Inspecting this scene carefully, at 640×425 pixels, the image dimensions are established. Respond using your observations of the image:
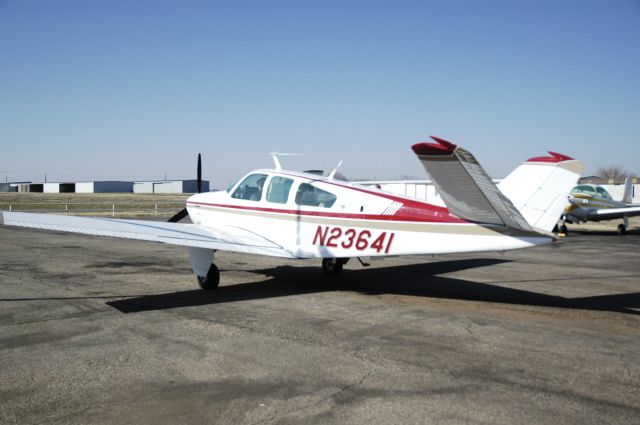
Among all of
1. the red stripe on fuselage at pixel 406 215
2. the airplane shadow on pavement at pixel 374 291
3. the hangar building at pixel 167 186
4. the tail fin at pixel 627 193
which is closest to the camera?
the red stripe on fuselage at pixel 406 215

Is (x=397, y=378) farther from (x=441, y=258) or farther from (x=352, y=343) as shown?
(x=441, y=258)

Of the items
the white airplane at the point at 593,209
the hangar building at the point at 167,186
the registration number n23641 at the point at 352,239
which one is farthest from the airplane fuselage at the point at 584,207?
the hangar building at the point at 167,186

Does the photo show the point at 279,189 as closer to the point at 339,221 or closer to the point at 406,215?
the point at 339,221

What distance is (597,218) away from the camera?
2728 cm

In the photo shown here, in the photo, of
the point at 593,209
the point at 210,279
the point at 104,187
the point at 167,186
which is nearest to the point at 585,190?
the point at 593,209

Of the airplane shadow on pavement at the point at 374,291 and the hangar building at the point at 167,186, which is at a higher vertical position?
the hangar building at the point at 167,186

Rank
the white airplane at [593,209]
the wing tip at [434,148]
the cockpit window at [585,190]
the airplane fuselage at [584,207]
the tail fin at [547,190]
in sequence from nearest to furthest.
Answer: the wing tip at [434,148], the tail fin at [547,190], the white airplane at [593,209], the airplane fuselage at [584,207], the cockpit window at [585,190]

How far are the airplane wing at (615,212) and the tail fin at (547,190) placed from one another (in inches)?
845

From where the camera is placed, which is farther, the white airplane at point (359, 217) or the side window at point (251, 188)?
the side window at point (251, 188)

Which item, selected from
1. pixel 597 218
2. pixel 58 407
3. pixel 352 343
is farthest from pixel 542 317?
pixel 597 218

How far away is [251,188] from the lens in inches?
448

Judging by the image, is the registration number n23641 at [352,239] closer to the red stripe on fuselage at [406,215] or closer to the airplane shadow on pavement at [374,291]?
the red stripe on fuselage at [406,215]

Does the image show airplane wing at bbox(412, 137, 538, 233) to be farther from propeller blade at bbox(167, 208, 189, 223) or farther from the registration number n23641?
propeller blade at bbox(167, 208, 189, 223)

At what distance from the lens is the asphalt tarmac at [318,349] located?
455 centimetres
